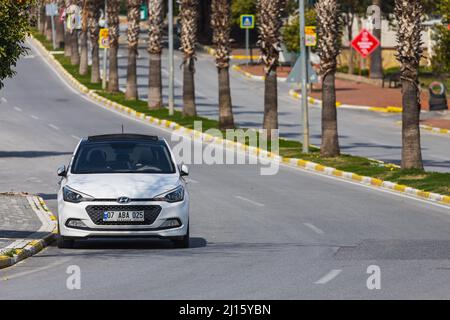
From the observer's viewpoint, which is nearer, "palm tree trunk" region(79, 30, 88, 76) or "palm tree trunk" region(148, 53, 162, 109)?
"palm tree trunk" region(148, 53, 162, 109)

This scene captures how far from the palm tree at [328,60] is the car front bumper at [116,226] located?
20.1 m

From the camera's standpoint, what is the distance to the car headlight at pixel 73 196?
18891mm

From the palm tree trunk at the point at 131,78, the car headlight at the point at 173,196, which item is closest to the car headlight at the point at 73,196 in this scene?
the car headlight at the point at 173,196

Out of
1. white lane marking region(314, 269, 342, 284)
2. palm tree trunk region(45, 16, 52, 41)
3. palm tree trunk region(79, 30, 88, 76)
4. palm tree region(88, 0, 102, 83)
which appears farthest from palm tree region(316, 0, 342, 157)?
palm tree trunk region(45, 16, 52, 41)

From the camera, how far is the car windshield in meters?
20.0

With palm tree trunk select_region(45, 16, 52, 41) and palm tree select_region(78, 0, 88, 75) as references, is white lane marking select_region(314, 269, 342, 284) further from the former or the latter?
palm tree trunk select_region(45, 16, 52, 41)

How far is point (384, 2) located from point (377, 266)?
66.3 metres

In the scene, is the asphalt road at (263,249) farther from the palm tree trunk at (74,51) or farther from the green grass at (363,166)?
the palm tree trunk at (74,51)

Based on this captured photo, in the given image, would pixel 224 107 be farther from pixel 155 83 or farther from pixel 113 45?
pixel 113 45

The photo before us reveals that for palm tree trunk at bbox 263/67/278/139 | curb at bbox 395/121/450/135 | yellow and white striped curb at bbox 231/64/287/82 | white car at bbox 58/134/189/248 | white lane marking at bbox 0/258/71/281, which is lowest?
yellow and white striped curb at bbox 231/64/287/82

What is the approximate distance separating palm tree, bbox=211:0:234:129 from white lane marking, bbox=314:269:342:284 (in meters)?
32.7

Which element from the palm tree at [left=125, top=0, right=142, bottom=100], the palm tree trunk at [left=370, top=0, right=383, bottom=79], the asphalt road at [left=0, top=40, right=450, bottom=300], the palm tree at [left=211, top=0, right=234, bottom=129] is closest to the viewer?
the asphalt road at [left=0, top=40, right=450, bottom=300]

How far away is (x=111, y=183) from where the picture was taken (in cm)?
1911
